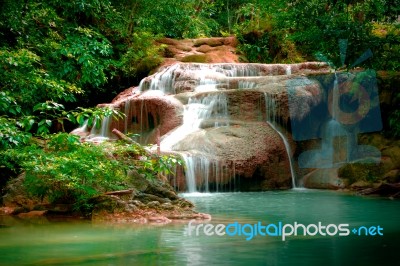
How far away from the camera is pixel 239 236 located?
7230 millimetres

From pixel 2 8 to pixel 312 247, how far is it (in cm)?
564

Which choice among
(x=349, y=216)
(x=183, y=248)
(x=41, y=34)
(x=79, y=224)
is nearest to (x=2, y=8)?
(x=41, y=34)

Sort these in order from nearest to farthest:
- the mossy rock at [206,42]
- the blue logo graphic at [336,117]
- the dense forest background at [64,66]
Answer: the dense forest background at [64,66] → the blue logo graphic at [336,117] → the mossy rock at [206,42]

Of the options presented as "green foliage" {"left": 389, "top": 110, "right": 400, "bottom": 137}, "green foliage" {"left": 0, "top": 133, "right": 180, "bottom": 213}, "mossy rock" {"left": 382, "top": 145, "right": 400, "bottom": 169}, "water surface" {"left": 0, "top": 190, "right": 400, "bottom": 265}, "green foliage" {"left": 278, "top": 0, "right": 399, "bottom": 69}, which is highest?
"green foliage" {"left": 278, "top": 0, "right": 399, "bottom": 69}

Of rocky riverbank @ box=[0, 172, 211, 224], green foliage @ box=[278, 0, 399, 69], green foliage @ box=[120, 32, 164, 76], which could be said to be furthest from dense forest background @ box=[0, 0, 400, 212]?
green foliage @ box=[120, 32, 164, 76]

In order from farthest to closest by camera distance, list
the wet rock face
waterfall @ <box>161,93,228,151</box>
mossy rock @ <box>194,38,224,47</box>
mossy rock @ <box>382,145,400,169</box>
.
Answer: mossy rock @ <box>194,38,224,47</box> < waterfall @ <box>161,93,228,151</box> < mossy rock @ <box>382,145,400,169</box> < the wet rock face

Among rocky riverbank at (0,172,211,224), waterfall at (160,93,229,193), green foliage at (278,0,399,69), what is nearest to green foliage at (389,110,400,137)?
waterfall at (160,93,229,193)

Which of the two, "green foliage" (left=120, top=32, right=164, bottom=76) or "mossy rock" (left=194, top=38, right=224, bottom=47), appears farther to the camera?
"mossy rock" (left=194, top=38, right=224, bottom=47)

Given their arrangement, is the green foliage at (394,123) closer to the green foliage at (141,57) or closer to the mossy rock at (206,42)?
the green foliage at (141,57)

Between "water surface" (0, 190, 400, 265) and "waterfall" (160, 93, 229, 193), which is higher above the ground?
"waterfall" (160, 93, 229, 193)

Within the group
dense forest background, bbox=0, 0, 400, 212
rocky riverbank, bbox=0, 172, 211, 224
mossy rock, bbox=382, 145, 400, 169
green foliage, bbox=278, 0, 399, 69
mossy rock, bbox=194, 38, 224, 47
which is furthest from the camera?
mossy rock, bbox=194, 38, 224, 47

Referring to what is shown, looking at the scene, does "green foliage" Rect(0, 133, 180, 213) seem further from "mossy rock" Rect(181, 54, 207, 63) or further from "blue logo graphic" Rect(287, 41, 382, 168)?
"mossy rock" Rect(181, 54, 207, 63)

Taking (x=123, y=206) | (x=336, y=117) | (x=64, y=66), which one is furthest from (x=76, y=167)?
(x=336, y=117)

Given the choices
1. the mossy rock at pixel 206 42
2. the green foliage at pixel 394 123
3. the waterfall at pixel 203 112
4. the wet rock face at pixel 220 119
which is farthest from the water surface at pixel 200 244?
the mossy rock at pixel 206 42
